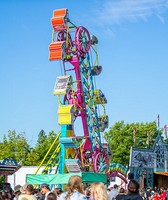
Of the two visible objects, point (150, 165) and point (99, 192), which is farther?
point (150, 165)

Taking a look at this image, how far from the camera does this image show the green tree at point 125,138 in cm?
6369

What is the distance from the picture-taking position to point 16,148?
218 feet

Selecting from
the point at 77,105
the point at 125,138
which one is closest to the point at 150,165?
the point at 77,105

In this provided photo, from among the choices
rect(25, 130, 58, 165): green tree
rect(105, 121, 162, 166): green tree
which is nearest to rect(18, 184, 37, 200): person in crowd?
rect(105, 121, 162, 166): green tree

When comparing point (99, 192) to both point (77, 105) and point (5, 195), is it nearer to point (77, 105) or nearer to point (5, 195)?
point (5, 195)

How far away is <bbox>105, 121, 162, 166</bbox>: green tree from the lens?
63688 millimetres

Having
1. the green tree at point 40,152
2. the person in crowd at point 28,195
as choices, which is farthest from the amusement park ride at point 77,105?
the green tree at point 40,152

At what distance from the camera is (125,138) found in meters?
65.3

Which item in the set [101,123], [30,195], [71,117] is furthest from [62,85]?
[30,195]

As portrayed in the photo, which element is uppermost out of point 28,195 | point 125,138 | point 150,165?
point 125,138

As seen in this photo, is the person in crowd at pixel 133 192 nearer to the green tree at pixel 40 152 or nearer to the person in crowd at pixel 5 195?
the person in crowd at pixel 5 195

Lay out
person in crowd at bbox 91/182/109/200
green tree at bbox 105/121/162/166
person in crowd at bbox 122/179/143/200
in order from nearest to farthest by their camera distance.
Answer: person in crowd at bbox 91/182/109/200
person in crowd at bbox 122/179/143/200
green tree at bbox 105/121/162/166

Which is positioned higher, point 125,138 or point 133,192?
point 125,138

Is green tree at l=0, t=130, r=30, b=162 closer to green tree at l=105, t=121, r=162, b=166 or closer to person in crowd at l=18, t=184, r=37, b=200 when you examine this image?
green tree at l=105, t=121, r=162, b=166
